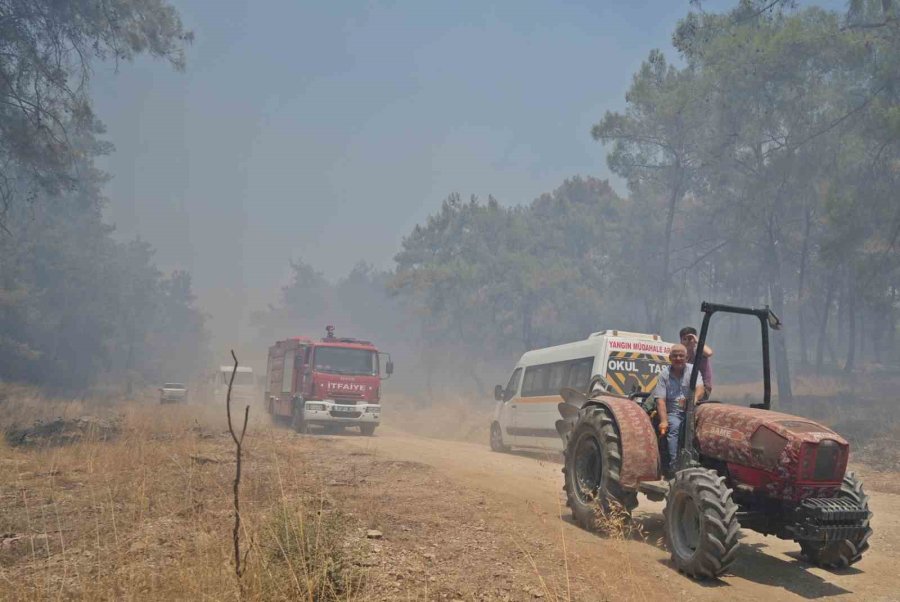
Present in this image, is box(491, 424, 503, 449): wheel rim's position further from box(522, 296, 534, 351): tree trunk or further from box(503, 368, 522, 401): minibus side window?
box(522, 296, 534, 351): tree trunk

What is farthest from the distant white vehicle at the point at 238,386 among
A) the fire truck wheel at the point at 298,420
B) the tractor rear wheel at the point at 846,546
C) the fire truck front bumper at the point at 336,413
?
the tractor rear wheel at the point at 846,546

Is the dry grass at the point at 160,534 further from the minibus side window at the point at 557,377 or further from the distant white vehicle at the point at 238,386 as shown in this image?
the distant white vehicle at the point at 238,386

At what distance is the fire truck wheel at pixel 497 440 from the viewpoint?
19.1 m

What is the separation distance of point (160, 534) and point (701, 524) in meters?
4.70

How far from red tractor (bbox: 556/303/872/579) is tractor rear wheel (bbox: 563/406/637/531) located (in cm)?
2

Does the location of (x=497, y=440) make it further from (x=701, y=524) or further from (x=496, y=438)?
(x=701, y=524)

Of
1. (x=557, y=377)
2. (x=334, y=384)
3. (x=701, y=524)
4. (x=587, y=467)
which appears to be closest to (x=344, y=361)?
(x=334, y=384)

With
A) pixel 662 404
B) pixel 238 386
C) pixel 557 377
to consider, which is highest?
pixel 238 386

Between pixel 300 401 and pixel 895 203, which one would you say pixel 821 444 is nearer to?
pixel 300 401

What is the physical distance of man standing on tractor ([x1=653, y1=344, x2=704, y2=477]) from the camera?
24.7 feet

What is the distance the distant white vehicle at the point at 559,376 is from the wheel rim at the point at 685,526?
546 cm

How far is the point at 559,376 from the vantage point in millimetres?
16141

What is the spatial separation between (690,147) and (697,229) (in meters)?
12.8

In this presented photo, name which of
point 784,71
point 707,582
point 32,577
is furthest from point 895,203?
point 32,577
